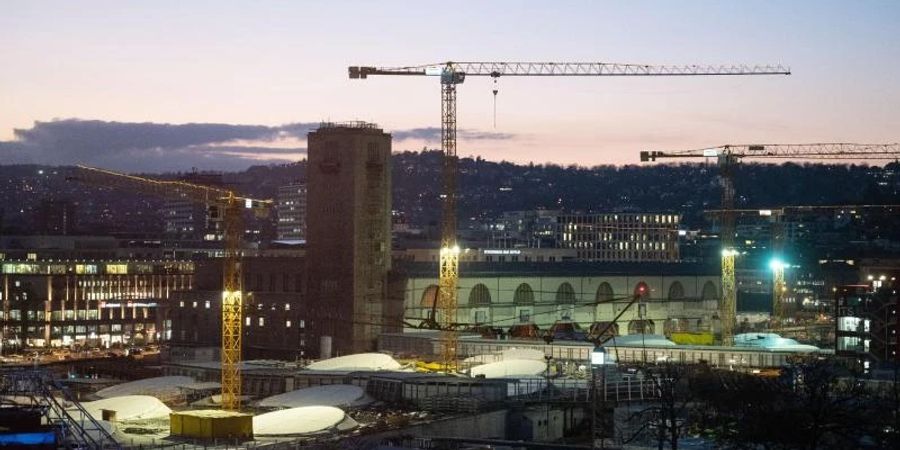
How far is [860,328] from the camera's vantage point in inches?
2598

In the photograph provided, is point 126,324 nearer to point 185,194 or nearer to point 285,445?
point 185,194

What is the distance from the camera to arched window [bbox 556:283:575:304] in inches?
3162

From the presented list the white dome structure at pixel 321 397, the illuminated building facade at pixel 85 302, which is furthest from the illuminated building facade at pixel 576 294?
the illuminated building facade at pixel 85 302

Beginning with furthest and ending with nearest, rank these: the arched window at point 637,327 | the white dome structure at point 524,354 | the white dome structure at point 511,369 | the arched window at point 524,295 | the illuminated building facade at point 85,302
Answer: the illuminated building facade at point 85,302 < the arched window at point 637,327 < the arched window at point 524,295 < the white dome structure at point 524,354 < the white dome structure at point 511,369

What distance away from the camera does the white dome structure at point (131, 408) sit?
4406cm

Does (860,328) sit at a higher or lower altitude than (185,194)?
lower

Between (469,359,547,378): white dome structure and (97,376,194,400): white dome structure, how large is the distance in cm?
Answer: 1042

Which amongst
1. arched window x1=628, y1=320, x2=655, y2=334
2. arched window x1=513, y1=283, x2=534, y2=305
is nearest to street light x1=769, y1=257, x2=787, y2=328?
arched window x1=628, y1=320, x2=655, y2=334

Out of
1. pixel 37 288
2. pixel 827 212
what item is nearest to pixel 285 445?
pixel 37 288

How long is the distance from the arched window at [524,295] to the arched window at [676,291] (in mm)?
13016

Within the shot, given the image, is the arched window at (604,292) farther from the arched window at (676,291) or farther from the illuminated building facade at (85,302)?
the illuminated building facade at (85,302)

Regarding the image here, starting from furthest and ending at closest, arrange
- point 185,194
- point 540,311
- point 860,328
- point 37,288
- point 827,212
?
1. point 827,212
2. point 37,288
3. point 540,311
4. point 860,328
5. point 185,194

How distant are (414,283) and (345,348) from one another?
4.69 m

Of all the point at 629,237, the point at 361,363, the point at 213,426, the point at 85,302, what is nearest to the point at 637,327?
the point at 361,363
